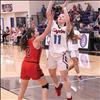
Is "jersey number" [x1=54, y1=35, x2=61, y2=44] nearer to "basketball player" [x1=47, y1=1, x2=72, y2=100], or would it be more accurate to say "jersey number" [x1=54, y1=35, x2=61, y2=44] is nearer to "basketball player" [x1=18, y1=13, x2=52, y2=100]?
"basketball player" [x1=47, y1=1, x2=72, y2=100]

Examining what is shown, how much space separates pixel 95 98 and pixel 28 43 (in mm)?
2603

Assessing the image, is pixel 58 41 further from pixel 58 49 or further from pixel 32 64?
pixel 32 64

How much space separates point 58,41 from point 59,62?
443 millimetres

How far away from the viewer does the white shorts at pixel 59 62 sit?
23.3 ft

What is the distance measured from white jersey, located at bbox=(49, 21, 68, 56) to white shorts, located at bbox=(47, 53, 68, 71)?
0.09 metres

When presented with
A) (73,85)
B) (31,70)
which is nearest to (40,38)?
(31,70)

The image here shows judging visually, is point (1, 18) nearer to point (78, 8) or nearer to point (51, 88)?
point (78, 8)

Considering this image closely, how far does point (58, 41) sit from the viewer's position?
716 cm

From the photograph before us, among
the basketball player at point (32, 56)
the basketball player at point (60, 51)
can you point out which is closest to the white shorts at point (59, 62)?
the basketball player at point (60, 51)

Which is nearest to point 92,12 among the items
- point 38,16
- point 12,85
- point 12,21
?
point 38,16

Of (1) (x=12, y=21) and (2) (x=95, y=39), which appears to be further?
(1) (x=12, y=21)

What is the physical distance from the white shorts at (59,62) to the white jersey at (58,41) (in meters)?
0.09

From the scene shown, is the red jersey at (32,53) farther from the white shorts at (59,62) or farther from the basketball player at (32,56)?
the white shorts at (59,62)

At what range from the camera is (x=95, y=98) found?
828 cm
